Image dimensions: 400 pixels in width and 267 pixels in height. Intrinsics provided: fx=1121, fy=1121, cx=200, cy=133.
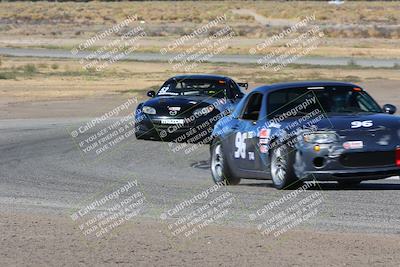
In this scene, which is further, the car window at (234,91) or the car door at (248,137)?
the car window at (234,91)

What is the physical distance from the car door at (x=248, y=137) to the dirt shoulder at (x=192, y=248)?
3370 millimetres

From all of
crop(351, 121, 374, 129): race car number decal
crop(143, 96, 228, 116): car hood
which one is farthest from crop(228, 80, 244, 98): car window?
crop(351, 121, 374, 129): race car number decal

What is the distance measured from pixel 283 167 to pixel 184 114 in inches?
369

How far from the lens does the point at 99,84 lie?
43781mm

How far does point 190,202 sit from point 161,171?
4749 mm

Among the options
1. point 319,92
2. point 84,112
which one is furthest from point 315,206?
point 84,112

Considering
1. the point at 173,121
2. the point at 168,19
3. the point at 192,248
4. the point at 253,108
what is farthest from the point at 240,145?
the point at 168,19

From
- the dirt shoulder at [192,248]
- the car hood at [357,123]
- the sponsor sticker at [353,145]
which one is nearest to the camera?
the dirt shoulder at [192,248]

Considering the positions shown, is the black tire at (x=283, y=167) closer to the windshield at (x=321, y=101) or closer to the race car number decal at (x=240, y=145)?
the windshield at (x=321, y=101)

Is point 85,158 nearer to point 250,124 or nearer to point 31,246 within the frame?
point 250,124

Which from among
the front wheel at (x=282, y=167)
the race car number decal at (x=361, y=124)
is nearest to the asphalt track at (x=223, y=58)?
the front wheel at (x=282, y=167)

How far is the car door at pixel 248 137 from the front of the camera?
46.5 feet

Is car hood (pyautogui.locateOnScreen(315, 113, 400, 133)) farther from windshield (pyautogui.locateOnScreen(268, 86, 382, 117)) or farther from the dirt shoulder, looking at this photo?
the dirt shoulder

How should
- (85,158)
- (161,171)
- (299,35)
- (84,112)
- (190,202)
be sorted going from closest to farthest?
1. (190,202)
2. (161,171)
3. (85,158)
4. (84,112)
5. (299,35)
